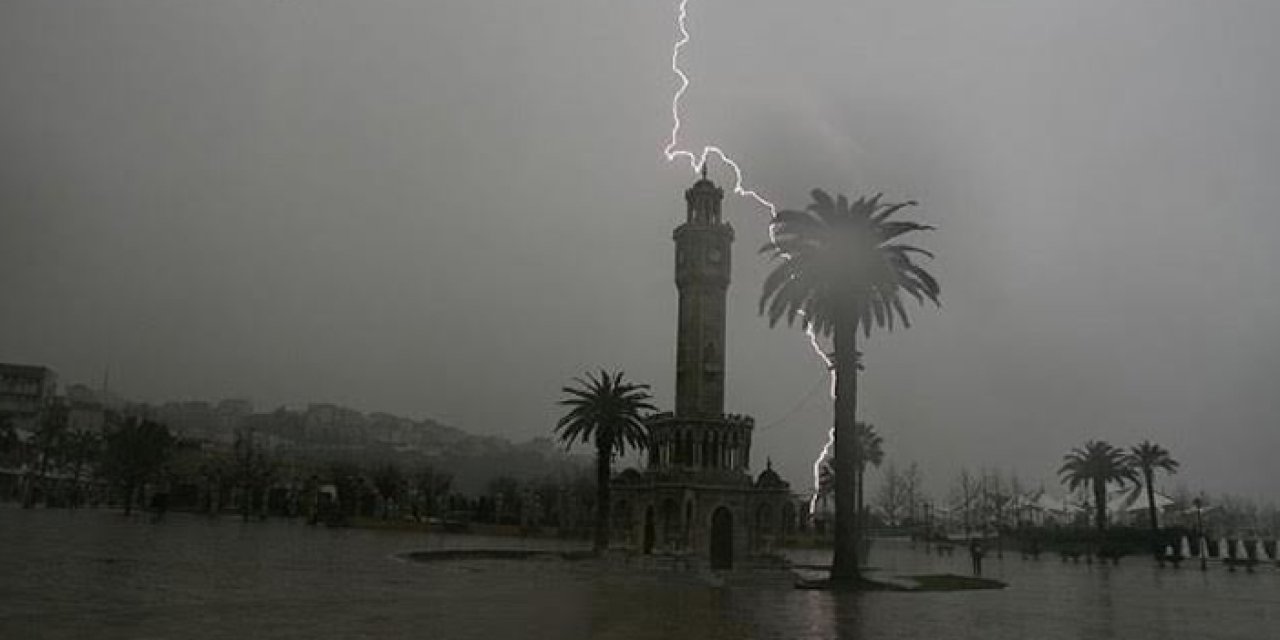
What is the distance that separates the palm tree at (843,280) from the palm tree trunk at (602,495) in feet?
70.8

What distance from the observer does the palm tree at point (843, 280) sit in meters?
39.7

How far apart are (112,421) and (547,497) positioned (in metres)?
73.9

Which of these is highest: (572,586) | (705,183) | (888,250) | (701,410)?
(705,183)

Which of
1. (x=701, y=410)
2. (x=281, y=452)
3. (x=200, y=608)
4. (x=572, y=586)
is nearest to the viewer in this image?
(x=200, y=608)

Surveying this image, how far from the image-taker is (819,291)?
40625 mm

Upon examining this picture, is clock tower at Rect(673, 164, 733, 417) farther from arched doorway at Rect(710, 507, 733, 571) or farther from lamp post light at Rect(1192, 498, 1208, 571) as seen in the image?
lamp post light at Rect(1192, 498, 1208, 571)

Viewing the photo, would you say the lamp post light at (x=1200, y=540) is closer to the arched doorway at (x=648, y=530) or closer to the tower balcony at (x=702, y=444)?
the tower balcony at (x=702, y=444)

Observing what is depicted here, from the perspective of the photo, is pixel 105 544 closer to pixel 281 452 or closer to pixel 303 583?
pixel 303 583

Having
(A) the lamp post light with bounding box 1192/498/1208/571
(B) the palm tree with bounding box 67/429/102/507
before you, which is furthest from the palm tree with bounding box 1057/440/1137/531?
(B) the palm tree with bounding box 67/429/102/507

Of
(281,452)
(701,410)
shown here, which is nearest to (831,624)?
(701,410)

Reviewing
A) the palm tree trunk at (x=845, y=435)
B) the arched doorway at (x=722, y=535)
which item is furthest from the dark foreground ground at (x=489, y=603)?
the arched doorway at (x=722, y=535)

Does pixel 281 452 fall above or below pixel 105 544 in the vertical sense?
above

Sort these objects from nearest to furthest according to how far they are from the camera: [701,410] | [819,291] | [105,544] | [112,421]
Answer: [105,544]
[819,291]
[701,410]
[112,421]

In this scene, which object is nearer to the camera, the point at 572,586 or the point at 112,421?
the point at 572,586
